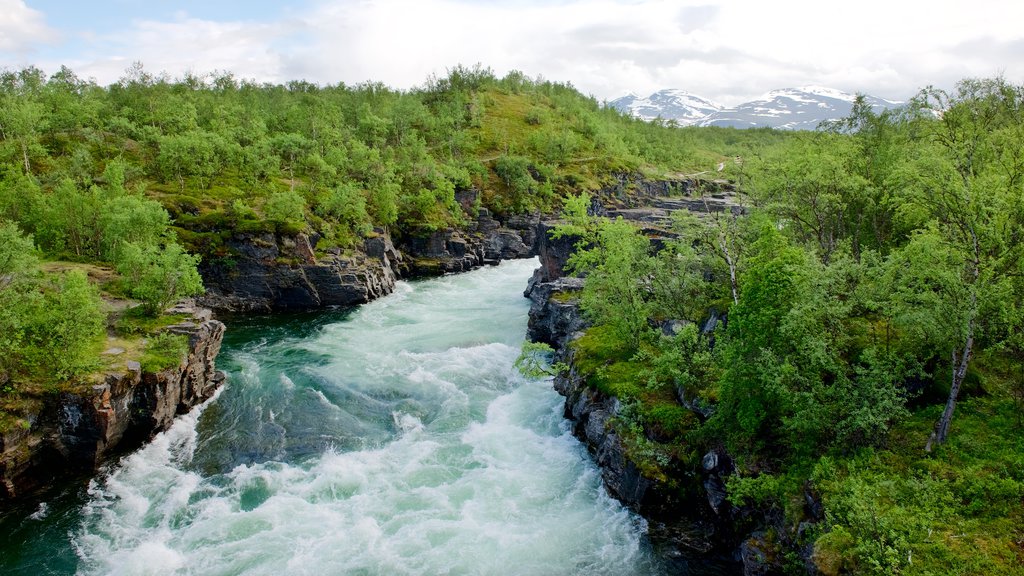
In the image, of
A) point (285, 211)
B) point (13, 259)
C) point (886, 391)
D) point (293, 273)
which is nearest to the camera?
point (886, 391)

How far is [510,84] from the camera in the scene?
563 ft

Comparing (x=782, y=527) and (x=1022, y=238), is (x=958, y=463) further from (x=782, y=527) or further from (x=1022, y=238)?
(x=1022, y=238)

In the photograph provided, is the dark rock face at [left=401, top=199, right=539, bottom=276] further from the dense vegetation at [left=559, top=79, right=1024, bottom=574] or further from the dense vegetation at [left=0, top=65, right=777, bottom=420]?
the dense vegetation at [left=559, top=79, right=1024, bottom=574]

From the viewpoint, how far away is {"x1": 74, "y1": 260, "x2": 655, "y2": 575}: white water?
23.8 meters

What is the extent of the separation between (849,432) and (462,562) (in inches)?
652

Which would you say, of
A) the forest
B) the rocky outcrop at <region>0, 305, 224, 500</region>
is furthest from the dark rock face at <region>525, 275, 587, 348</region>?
the rocky outcrop at <region>0, 305, 224, 500</region>

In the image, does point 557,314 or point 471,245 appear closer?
point 557,314

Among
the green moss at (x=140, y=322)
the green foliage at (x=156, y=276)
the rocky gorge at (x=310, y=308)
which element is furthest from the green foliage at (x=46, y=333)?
the green foliage at (x=156, y=276)

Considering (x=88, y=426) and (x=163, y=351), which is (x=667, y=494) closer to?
(x=88, y=426)

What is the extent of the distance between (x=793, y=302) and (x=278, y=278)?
176ft

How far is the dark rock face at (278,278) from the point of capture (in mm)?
58875

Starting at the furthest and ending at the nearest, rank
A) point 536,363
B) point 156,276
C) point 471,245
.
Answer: point 471,245 → point 536,363 → point 156,276

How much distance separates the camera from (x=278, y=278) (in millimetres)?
60250

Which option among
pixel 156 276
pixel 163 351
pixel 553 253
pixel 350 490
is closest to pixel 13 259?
pixel 156 276
